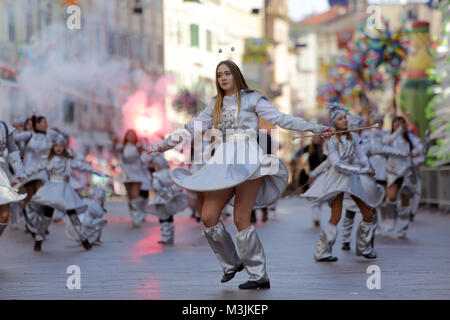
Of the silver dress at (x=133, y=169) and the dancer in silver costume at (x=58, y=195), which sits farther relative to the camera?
the silver dress at (x=133, y=169)

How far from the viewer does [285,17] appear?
109 meters

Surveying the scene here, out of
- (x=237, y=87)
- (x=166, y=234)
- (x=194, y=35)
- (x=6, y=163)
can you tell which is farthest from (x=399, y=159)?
(x=194, y=35)

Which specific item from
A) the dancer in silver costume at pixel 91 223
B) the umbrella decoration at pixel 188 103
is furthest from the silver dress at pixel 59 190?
the umbrella decoration at pixel 188 103

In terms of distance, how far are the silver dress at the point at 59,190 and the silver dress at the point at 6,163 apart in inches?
79.4

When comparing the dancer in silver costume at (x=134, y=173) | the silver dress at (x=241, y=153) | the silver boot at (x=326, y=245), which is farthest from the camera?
the dancer in silver costume at (x=134, y=173)

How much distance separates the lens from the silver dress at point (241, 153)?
819cm

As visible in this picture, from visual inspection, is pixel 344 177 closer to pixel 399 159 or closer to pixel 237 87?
pixel 237 87

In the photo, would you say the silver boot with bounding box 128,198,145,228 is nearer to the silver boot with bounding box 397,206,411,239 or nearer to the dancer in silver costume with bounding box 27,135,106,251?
the silver boot with bounding box 397,206,411,239

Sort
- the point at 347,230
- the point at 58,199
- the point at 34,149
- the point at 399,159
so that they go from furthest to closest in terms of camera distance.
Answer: the point at 34,149
the point at 399,159
the point at 347,230
the point at 58,199

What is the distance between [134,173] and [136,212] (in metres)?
0.76

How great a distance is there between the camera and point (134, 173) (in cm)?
1916

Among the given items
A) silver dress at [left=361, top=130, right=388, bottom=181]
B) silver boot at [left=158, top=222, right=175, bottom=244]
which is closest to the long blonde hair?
silver boot at [left=158, top=222, right=175, bottom=244]

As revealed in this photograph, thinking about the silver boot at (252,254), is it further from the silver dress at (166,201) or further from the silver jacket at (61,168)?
the silver dress at (166,201)
